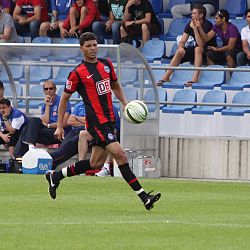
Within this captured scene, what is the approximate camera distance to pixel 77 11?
84.8ft

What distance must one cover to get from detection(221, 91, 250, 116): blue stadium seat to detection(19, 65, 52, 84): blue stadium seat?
3.33 m

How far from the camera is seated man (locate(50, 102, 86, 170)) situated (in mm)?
21109

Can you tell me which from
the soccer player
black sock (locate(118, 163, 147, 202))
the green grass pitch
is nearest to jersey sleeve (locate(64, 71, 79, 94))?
the soccer player

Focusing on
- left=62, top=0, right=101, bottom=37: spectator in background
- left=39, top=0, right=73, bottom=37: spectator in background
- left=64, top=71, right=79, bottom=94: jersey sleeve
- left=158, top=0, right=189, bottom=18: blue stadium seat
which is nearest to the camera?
left=64, top=71, right=79, bottom=94: jersey sleeve

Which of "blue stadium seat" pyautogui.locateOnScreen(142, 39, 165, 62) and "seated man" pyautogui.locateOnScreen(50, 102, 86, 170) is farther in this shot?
"blue stadium seat" pyautogui.locateOnScreen(142, 39, 165, 62)

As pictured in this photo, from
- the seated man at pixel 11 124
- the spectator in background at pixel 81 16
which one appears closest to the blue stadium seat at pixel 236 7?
the spectator in background at pixel 81 16

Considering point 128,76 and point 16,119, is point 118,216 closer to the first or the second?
point 128,76

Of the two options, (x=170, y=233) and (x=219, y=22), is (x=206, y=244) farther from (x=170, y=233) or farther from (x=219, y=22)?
(x=219, y=22)

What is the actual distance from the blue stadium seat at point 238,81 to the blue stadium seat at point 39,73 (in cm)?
334

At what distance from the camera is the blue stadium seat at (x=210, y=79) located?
22.9 m

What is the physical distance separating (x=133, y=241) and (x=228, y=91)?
12120 mm

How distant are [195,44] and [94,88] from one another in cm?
946

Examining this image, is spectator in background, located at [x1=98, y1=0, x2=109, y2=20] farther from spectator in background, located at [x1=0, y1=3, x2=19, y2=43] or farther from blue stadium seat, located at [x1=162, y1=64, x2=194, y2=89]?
blue stadium seat, located at [x1=162, y1=64, x2=194, y2=89]

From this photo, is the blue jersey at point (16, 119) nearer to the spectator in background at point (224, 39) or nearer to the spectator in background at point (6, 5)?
the spectator in background at point (224, 39)
